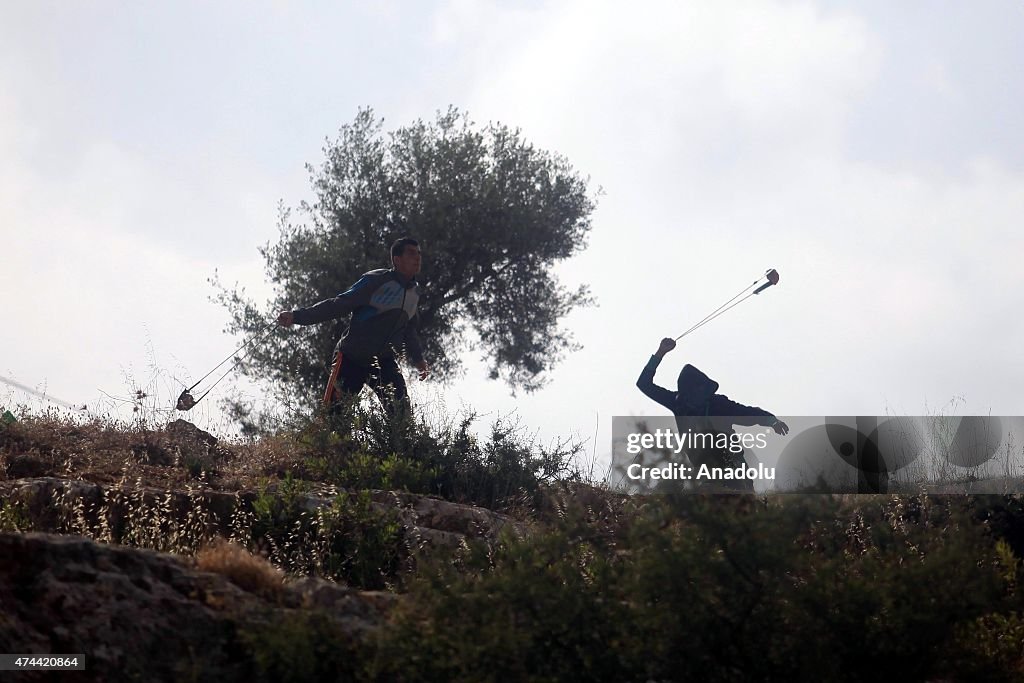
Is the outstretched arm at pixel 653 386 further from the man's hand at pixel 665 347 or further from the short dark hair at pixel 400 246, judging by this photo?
the short dark hair at pixel 400 246

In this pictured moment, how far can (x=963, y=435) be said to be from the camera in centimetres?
1182

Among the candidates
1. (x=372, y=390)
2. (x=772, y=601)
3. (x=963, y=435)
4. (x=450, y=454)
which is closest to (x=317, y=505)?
(x=450, y=454)

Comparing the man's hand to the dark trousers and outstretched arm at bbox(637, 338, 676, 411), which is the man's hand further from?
the dark trousers

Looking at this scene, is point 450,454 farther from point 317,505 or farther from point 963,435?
point 963,435

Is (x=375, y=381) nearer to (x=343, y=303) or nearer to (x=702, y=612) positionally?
(x=343, y=303)

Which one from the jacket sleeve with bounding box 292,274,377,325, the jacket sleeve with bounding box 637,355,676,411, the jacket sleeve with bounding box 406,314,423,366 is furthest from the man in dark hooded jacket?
the jacket sleeve with bounding box 292,274,377,325

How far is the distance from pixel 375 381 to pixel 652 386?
8.87 feet

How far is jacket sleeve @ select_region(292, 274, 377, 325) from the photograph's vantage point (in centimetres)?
988

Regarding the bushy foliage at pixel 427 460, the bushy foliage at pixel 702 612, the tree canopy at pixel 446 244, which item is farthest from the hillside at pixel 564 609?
the tree canopy at pixel 446 244

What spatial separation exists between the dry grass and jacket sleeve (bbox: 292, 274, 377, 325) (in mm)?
5066

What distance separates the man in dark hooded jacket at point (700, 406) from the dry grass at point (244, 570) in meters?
5.41

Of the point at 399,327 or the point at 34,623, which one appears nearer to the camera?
the point at 34,623

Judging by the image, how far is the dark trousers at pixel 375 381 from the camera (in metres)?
10.1

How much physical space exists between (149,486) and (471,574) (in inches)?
145
